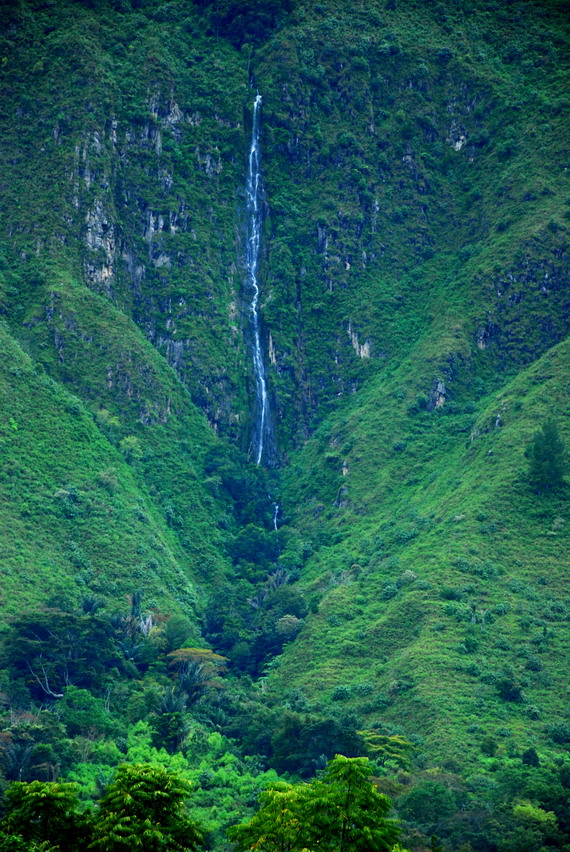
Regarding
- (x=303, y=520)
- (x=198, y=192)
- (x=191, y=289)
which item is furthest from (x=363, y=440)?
(x=198, y=192)

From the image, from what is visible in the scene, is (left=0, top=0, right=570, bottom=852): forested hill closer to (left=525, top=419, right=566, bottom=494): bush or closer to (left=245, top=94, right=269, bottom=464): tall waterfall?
(left=525, top=419, right=566, bottom=494): bush

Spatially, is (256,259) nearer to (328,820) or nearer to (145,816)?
(328,820)

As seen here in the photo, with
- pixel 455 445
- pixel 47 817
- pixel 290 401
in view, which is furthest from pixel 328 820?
pixel 290 401

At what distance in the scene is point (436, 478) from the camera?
3861 inches

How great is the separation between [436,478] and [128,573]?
25876mm

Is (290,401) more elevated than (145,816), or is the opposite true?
(290,401)

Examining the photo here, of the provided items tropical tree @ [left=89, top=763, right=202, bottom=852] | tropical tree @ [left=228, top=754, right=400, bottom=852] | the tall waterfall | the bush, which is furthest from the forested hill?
tropical tree @ [left=89, top=763, right=202, bottom=852]

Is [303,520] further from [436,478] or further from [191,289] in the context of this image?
[191,289]

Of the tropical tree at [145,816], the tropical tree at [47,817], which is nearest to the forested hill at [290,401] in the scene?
the tropical tree at [145,816]

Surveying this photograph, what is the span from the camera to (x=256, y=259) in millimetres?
125188

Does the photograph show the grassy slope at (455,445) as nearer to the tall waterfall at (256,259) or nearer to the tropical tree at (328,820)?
the tall waterfall at (256,259)

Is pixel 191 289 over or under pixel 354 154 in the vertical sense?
under

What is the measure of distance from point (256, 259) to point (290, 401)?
1632 cm

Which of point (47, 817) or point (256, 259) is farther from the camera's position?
point (256, 259)
